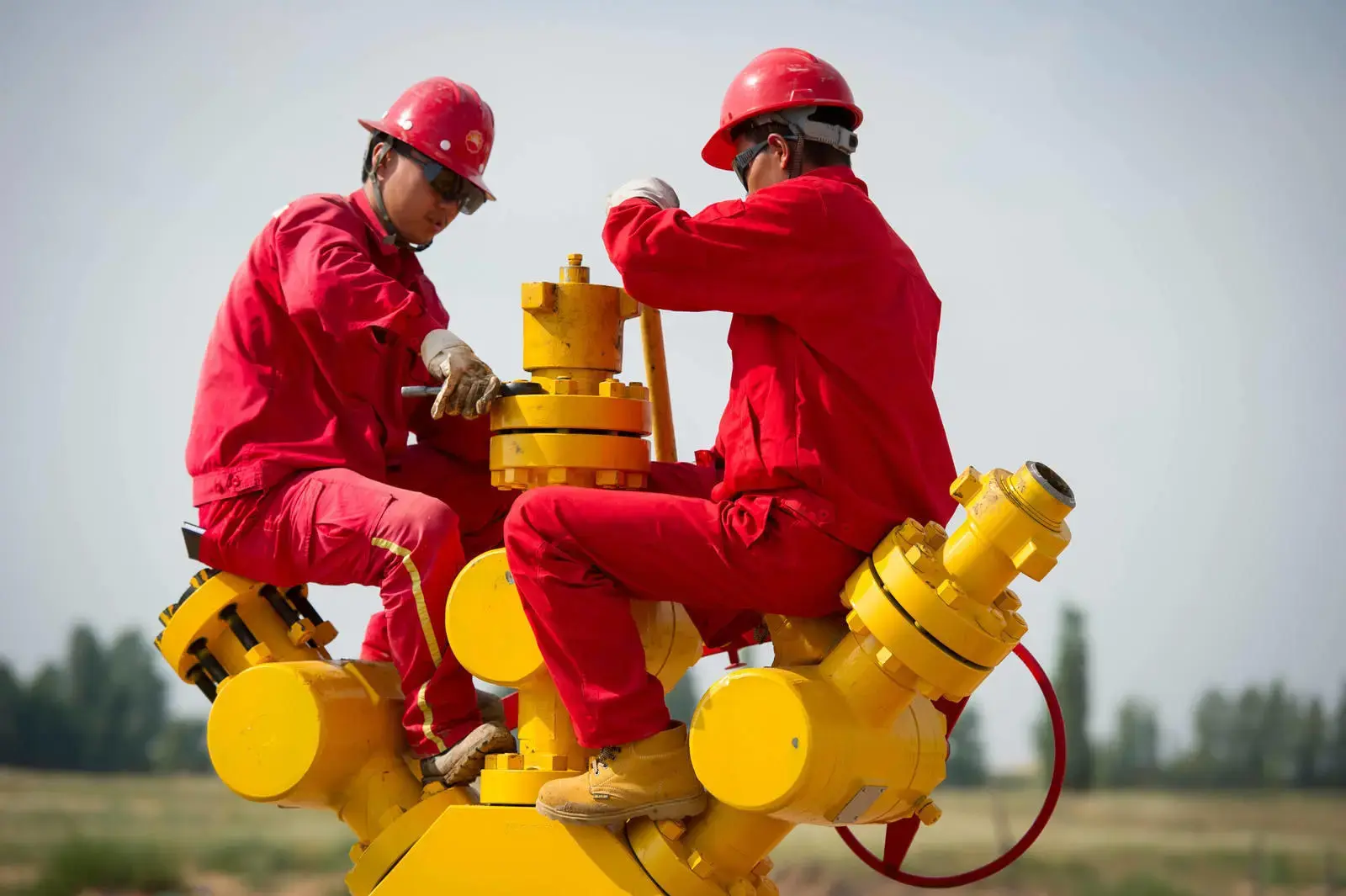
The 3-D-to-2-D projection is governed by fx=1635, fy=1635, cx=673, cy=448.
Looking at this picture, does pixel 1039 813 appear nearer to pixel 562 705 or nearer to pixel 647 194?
pixel 562 705

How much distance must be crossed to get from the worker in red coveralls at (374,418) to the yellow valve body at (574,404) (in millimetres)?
143

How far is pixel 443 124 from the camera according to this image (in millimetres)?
5047

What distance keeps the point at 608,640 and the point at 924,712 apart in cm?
88

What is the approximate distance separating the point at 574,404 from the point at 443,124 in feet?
3.79

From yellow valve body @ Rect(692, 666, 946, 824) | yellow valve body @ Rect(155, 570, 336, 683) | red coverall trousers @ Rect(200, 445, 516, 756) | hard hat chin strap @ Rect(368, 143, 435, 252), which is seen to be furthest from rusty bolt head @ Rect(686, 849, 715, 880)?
hard hat chin strap @ Rect(368, 143, 435, 252)

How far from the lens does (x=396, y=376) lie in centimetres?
524

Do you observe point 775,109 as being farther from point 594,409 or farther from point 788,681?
point 788,681

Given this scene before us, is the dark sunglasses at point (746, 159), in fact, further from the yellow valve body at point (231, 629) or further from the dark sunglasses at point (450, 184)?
the yellow valve body at point (231, 629)

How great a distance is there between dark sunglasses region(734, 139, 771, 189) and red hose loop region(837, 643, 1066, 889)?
146 cm

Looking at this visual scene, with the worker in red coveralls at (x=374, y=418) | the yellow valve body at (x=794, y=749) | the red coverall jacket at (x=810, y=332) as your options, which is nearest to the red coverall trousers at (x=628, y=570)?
the red coverall jacket at (x=810, y=332)

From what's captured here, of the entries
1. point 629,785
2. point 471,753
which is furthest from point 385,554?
point 629,785

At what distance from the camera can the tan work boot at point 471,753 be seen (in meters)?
4.66

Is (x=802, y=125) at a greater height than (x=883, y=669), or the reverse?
(x=802, y=125)

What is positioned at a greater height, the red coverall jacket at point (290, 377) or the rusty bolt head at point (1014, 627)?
the red coverall jacket at point (290, 377)
